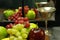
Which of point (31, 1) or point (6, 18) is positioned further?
point (31, 1)

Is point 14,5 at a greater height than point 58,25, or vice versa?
point 14,5

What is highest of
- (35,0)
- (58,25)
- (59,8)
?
(35,0)

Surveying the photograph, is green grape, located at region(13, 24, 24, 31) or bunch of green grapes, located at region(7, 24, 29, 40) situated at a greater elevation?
green grape, located at region(13, 24, 24, 31)

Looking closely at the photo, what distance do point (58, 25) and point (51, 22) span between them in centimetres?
29

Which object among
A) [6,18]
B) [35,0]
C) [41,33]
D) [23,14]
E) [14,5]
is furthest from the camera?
[14,5]

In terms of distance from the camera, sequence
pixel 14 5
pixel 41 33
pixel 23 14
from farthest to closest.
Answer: pixel 14 5
pixel 23 14
pixel 41 33

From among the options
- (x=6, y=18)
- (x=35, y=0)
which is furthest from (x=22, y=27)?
(x=35, y=0)

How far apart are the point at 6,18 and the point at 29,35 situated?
89cm

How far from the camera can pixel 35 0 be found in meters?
1.82

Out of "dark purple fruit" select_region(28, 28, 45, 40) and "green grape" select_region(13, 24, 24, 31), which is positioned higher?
"green grape" select_region(13, 24, 24, 31)

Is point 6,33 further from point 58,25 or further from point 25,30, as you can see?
point 58,25

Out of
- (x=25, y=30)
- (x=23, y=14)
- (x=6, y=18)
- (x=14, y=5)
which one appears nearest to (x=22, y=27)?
(x=25, y=30)

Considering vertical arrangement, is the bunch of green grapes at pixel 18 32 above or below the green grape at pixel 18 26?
below

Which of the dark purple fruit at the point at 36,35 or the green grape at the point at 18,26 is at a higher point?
the green grape at the point at 18,26
